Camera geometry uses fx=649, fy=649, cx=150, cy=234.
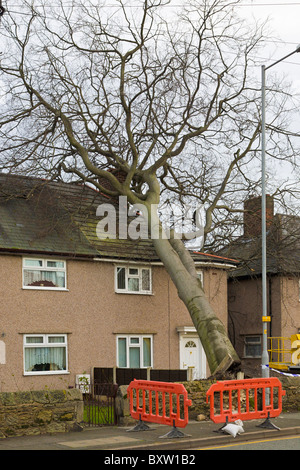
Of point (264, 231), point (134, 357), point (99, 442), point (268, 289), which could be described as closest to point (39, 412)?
point (99, 442)

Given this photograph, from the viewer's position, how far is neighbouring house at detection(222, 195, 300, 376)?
2869 centimetres

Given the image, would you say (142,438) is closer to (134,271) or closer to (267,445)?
(267,445)

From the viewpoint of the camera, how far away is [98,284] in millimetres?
24281

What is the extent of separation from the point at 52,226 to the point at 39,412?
11276mm

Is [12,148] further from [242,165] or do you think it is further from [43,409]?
[43,409]

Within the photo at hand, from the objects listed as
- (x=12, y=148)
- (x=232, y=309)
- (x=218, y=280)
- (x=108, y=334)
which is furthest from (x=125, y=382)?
(x=232, y=309)

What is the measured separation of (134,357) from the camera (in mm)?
24891

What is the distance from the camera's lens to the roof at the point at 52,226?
23.3 m

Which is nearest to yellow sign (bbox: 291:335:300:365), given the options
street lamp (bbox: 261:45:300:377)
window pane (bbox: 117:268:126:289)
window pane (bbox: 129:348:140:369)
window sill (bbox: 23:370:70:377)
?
window pane (bbox: 129:348:140:369)

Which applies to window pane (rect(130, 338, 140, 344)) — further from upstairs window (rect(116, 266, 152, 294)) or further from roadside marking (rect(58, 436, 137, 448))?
roadside marking (rect(58, 436, 137, 448))

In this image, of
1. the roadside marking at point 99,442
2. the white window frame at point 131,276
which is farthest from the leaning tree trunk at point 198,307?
the roadside marking at point 99,442

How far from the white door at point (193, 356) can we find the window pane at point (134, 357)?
6.24 feet

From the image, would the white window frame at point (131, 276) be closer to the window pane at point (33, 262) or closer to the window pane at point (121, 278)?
the window pane at point (121, 278)

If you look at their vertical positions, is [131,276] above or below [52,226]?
below
